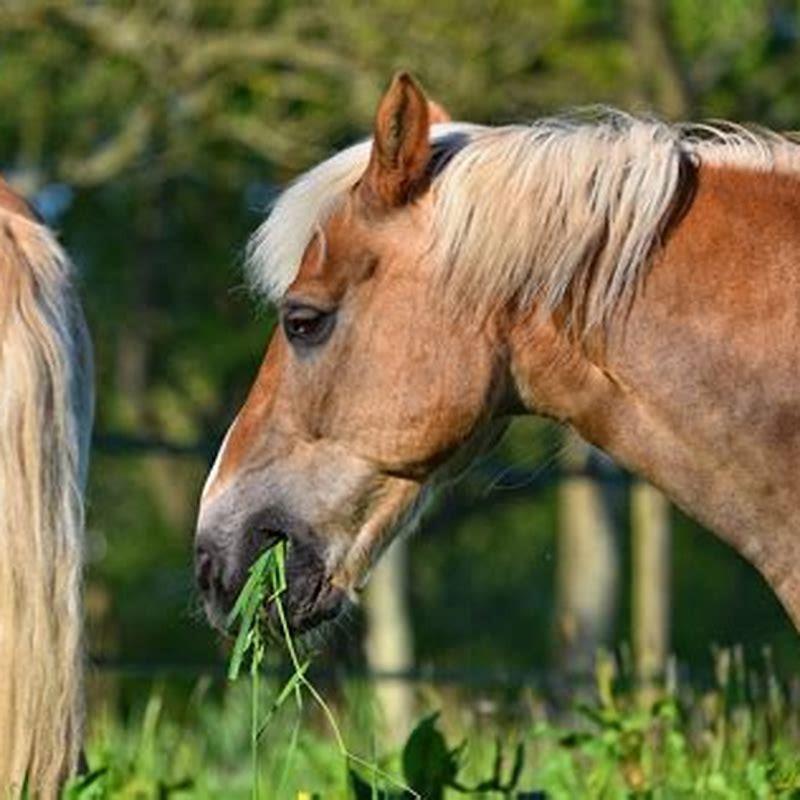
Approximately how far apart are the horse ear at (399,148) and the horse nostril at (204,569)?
0.69 meters

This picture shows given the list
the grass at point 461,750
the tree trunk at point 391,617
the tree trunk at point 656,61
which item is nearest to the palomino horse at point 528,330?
the grass at point 461,750

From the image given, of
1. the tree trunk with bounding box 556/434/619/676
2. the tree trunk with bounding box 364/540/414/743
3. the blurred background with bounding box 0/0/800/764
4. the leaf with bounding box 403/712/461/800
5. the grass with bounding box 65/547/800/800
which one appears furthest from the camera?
the tree trunk with bounding box 364/540/414/743

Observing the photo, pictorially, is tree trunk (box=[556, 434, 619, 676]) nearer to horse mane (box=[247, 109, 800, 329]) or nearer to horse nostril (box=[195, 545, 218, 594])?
horse nostril (box=[195, 545, 218, 594])

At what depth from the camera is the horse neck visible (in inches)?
165

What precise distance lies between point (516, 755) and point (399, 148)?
5.17 feet

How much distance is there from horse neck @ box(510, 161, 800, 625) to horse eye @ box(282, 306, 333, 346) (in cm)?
33

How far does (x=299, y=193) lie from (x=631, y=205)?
613 millimetres

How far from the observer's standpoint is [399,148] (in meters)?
4.28

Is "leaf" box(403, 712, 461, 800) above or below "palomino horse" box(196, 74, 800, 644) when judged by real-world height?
below

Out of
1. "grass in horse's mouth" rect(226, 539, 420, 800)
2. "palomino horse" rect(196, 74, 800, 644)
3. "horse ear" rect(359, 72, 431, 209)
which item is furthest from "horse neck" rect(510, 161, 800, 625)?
"grass in horse's mouth" rect(226, 539, 420, 800)

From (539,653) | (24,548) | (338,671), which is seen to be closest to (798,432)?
(24,548)

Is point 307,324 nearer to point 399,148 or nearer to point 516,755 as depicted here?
point 399,148

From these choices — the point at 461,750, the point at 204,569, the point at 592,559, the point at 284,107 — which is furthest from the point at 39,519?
the point at 592,559

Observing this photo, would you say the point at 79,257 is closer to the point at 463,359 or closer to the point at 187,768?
the point at 187,768
